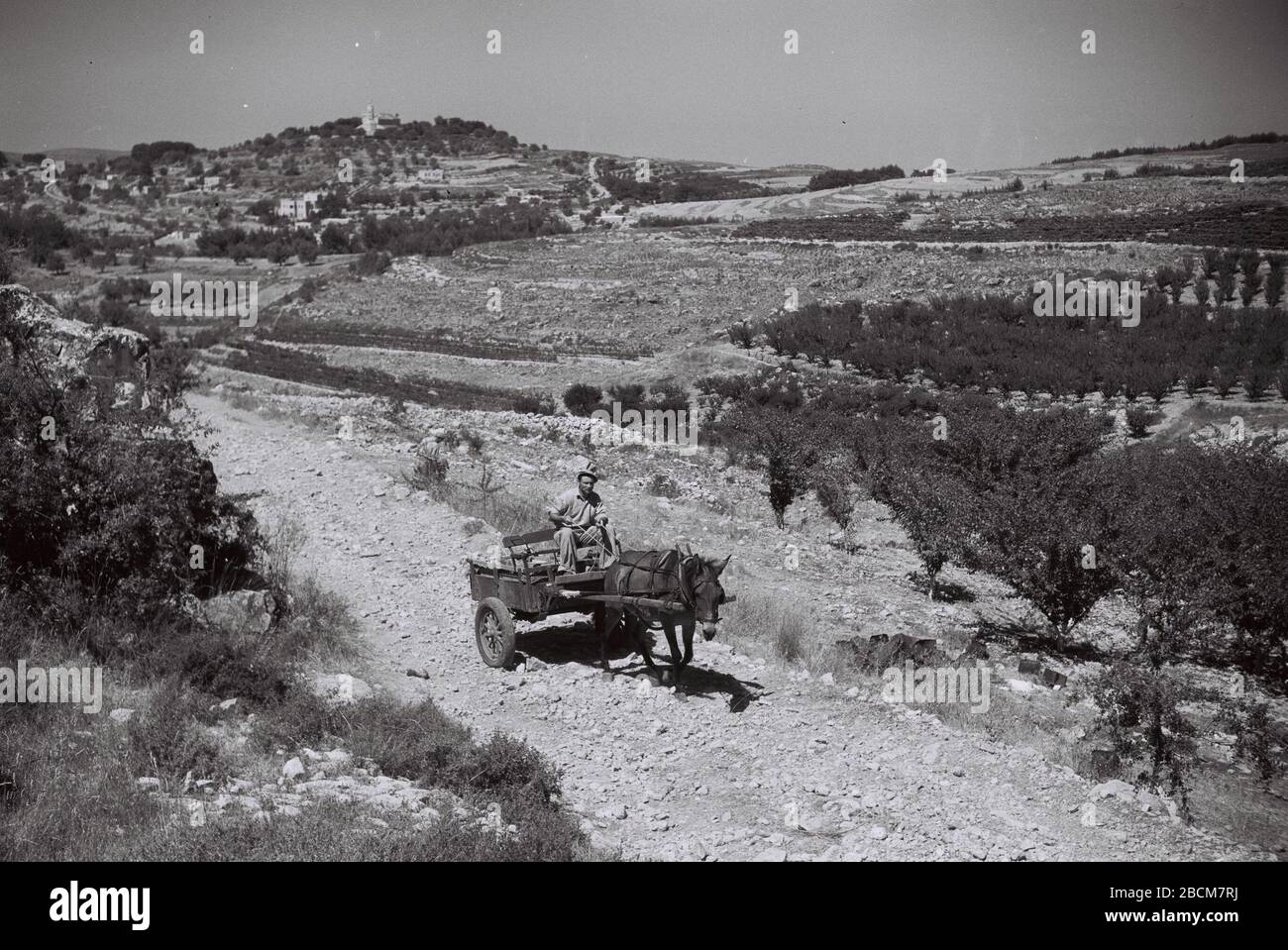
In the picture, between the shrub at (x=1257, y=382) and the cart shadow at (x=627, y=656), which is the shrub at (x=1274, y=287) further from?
the cart shadow at (x=627, y=656)

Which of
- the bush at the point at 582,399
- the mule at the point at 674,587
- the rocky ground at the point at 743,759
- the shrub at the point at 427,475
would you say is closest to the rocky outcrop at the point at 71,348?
the rocky ground at the point at 743,759

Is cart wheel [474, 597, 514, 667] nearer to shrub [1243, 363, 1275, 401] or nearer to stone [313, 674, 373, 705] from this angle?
stone [313, 674, 373, 705]

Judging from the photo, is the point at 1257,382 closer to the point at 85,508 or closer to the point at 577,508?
the point at 577,508

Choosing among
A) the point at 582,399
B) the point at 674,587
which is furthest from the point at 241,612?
the point at 582,399

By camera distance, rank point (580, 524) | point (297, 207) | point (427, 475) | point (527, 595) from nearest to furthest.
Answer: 1. point (527, 595)
2. point (580, 524)
3. point (427, 475)
4. point (297, 207)
